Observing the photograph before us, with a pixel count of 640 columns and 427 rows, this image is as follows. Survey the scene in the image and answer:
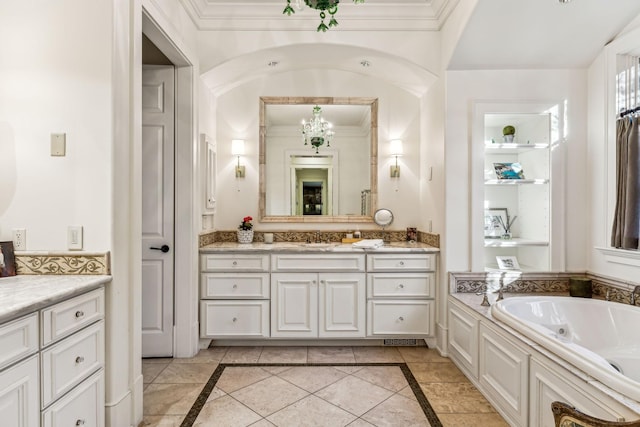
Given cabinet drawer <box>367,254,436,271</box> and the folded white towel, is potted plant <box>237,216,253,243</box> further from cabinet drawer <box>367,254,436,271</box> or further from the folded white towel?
cabinet drawer <box>367,254,436,271</box>

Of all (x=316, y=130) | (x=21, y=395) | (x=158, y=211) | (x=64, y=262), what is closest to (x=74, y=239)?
(x=64, y=262)

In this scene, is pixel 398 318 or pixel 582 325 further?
pixel 398 318

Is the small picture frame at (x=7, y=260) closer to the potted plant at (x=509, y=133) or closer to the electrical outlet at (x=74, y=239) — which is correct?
the electrical outlet at (x=74, y=239)

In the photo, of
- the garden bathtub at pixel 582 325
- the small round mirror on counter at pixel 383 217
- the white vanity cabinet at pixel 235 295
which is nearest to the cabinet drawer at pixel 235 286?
the white vanity cabinet at pixel 235 295

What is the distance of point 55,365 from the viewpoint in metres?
1.49

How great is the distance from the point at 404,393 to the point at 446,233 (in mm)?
1297

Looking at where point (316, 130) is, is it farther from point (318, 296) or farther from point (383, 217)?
point (318, 296)

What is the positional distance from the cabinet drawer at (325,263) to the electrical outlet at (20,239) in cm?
174

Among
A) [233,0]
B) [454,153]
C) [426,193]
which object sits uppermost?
[233,0]

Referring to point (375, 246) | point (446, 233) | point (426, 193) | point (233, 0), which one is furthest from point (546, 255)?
point (233, 0)

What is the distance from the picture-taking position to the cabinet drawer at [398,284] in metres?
3.16

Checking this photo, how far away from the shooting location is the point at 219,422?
6.93ft

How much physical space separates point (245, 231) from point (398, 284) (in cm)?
154

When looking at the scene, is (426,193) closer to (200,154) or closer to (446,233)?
(446,233)
